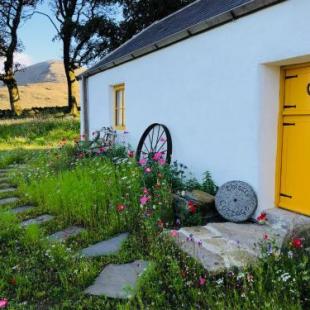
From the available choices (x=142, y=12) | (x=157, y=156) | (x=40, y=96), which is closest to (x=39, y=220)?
(x=157, y=156)

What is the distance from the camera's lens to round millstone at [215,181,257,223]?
4199mm

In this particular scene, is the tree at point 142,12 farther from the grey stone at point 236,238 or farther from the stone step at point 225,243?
the stone step at point 225,243

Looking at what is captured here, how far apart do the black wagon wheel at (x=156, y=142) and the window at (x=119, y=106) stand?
1.73 metres

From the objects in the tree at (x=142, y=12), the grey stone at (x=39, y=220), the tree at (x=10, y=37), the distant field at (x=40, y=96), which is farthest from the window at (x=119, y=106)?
the distant field at (x=40, y=96)

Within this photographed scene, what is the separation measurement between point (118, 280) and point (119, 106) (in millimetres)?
6405

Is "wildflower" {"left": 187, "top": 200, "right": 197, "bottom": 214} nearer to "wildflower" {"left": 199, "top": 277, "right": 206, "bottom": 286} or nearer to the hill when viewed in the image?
"wildflower" {"left": 199, "top": 277, "right": 206, "bottom": 286}

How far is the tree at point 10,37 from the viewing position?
20891 mm

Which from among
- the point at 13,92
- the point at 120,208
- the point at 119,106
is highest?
the point at 13,92

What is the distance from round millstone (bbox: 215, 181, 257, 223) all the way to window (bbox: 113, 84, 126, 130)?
182 inches

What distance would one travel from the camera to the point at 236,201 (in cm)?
428

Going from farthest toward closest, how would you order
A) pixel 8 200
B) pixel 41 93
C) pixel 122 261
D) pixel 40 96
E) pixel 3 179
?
pixel 41 93 < pixel 40 96 < pixel 3 179 < pixel 8 200 < pixel 122 261

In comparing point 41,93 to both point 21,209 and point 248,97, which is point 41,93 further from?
point 248,97

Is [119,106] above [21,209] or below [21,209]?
above

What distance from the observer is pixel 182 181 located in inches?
213
